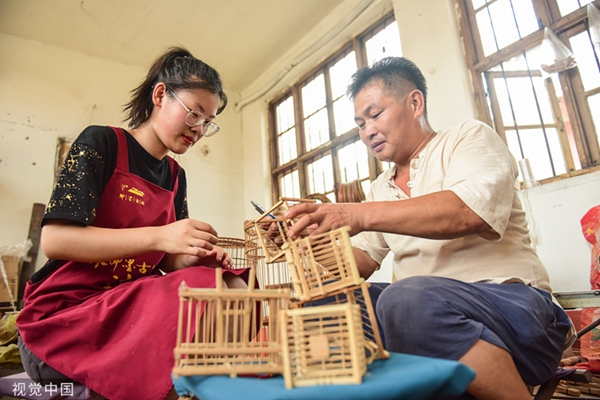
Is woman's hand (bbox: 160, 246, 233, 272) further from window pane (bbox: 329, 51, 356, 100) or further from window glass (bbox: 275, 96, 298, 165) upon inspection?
window glass (bbox: 275, 96, 298, 165)

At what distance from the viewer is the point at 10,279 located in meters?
3.50

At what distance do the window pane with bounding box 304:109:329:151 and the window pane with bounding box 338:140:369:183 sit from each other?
0.37 m

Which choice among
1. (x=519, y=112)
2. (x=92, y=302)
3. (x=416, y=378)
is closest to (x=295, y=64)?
(x=519, y=112)

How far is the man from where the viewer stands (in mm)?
891

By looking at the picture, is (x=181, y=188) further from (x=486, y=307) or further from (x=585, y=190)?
(x=585, y=190)

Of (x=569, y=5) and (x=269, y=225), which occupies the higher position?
(x=569, y=5)

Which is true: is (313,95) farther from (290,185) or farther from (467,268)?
(467,268)

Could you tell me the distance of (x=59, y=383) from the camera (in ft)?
3.10

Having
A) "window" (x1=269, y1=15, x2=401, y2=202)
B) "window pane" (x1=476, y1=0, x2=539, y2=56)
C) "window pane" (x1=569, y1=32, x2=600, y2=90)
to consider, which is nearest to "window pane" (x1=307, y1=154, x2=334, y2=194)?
"window" (x1=269, y1=15, x2=401, y2=202)

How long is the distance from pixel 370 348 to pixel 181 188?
1.18 m

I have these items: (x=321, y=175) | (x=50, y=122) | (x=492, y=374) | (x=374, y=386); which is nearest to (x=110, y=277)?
(x=374, y=386)

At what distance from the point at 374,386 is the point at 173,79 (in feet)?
4.15

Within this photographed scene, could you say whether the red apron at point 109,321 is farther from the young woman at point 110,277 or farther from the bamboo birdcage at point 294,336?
the bamboo birdcage at point 294,336

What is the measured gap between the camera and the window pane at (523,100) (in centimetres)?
261
